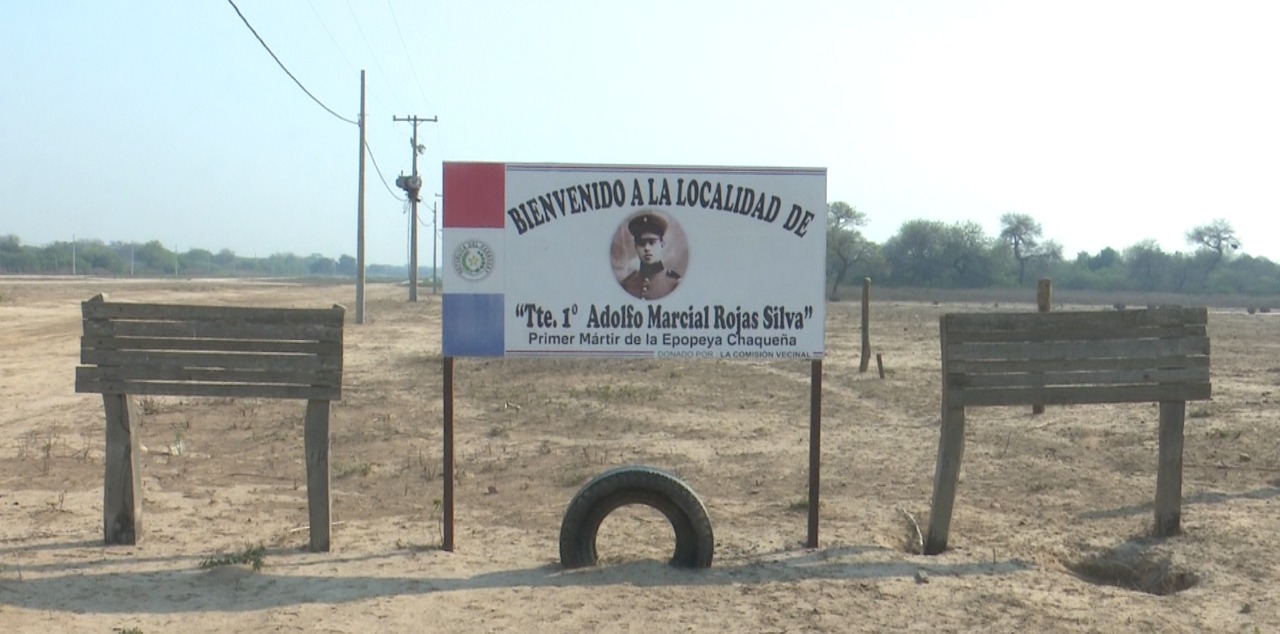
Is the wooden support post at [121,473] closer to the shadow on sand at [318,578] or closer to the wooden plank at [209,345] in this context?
the shadow on sand at [318,578]

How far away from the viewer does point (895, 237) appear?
100688 millimetres

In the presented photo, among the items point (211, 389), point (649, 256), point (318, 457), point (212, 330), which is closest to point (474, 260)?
point (649, 256)

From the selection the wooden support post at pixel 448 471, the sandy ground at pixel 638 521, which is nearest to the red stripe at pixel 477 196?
the wooden support post at pixel 448 471

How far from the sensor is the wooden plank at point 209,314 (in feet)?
22.8

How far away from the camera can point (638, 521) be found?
321 inches

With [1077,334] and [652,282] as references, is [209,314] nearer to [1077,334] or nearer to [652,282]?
[652,282]

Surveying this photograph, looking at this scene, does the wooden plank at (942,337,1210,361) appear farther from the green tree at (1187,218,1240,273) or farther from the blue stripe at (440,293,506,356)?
the green tree at (1187,218,1240,273)

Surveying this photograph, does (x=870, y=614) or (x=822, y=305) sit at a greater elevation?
(x=822, y=305)

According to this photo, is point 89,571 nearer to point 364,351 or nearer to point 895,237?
point 364,351

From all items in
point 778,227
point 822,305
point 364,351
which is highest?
point 778,227

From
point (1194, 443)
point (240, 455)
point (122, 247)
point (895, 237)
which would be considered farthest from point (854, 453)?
point (122, 247)

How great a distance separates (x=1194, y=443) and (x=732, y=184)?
7.19 meters

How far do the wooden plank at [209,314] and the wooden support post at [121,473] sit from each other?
53 centimetres

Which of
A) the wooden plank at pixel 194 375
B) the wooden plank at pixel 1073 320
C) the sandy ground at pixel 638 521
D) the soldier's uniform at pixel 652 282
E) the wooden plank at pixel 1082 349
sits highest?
the soldier's uniform at pixel 652 282
